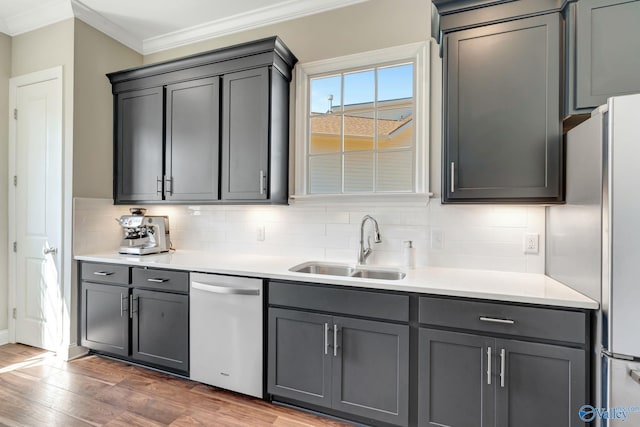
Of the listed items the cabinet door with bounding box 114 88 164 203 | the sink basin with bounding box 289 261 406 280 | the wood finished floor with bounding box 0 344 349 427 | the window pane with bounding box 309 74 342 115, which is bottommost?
the wood finished floor with bounding box 0 344 349 427

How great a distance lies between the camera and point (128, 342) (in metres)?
2.50

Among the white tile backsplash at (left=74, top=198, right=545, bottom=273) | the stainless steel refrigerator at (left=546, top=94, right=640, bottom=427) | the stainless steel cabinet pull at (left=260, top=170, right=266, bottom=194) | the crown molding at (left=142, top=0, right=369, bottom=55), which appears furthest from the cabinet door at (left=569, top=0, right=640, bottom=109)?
the stainless steel cabinet pull at (left=260, top=170, right=266, bottom=194)

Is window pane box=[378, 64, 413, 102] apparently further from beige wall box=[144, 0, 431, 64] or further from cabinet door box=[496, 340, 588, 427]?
cabinet door box=[496, 340, 588, 427]

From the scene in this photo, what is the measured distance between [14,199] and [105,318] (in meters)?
1.51

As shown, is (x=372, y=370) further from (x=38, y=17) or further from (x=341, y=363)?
(x=38, y=17)

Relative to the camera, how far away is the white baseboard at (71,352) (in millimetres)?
2666

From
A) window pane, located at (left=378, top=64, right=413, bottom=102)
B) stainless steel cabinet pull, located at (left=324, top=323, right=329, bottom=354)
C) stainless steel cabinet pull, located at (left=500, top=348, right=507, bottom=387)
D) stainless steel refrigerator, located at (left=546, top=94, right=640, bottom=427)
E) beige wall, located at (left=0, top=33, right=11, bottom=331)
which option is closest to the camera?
stainless steel refrigerator, located at (left=546, top=94, right=640, bottom=427)

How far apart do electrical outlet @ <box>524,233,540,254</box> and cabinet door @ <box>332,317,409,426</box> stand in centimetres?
102

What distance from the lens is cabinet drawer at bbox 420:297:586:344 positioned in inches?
57.1

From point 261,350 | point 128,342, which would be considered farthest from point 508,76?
point 128,342

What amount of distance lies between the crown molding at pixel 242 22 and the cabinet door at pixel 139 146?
68 cm

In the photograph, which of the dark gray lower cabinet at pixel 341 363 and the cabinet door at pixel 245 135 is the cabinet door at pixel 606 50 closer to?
the dark gray lower cabinet at pixel 341 363

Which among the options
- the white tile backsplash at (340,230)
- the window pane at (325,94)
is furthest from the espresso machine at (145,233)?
the window pane at (325,94)

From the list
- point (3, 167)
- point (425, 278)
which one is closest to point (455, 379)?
point (425, 278)
